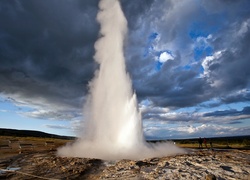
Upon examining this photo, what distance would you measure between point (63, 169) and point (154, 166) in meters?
6.57

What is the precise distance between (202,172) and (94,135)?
63.7ft

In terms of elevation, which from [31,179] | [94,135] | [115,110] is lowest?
[31,179]

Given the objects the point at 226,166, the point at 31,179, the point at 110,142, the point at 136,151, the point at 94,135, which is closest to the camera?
the point at 31,179

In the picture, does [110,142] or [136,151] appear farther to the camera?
[110,142]

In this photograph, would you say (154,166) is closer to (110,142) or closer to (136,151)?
(136,151)

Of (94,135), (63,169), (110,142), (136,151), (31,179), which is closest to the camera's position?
(31,179)

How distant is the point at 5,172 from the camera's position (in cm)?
1672

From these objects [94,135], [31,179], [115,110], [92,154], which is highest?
[115,110]

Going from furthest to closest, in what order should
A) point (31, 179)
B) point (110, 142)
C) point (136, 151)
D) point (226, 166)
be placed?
point (110, 142)
point (136, 151)
point (226, 166)
point (31, 179)

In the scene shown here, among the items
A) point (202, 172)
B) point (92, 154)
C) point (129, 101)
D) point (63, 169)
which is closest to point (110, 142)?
point (92, 154)

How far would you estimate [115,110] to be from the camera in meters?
29.9

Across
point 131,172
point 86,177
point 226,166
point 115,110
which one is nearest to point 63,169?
point 86,177

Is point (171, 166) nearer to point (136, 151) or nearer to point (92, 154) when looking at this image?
point (136, 151)

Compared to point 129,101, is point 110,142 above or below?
below
